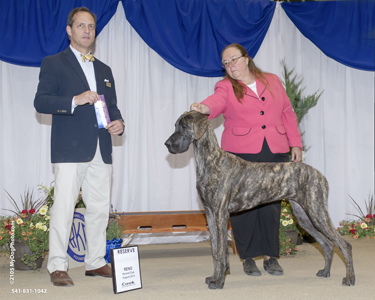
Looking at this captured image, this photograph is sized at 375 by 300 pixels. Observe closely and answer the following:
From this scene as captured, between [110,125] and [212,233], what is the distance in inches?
47.1

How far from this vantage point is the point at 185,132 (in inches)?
108

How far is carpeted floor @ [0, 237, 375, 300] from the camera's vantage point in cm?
278

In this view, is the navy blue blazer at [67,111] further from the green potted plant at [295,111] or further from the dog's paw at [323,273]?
the green potted plant at [295,111]

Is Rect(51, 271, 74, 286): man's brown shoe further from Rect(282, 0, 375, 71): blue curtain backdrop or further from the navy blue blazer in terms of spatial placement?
Rect(282, 0, 375, 71): blue curtain backdrop

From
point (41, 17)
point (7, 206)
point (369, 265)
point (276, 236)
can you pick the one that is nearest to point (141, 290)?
point (276, 236)

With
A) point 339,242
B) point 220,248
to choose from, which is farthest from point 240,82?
point 339,242

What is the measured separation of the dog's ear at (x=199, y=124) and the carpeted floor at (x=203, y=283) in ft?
3.90

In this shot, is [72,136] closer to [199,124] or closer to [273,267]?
[199,124]

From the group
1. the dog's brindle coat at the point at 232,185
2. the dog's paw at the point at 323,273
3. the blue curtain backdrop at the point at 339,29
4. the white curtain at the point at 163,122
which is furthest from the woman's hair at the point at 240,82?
the blue curtain backdrop at the point at 339,29

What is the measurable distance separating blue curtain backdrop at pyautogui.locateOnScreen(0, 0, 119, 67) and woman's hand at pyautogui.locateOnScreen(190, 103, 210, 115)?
8.41 feet

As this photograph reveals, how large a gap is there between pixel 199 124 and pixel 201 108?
0.73 ft

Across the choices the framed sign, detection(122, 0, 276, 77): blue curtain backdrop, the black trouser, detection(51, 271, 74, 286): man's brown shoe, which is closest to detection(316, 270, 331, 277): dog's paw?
the black trouser

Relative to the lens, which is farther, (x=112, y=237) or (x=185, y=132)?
(x=112, y=237)

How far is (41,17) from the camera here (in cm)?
471
